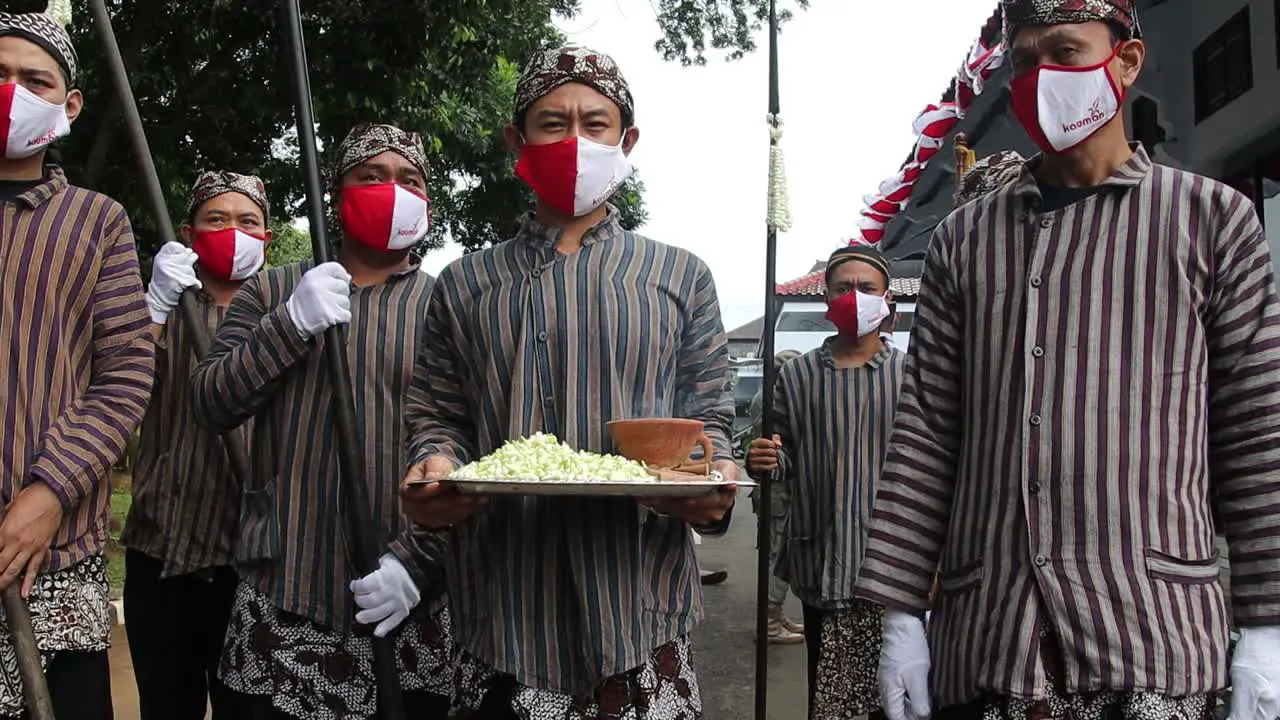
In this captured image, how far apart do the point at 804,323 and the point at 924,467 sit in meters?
15.1

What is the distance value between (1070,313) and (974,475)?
37 cm

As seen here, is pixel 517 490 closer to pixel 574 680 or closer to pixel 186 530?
pixel 574 680

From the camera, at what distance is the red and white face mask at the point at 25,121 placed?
250 cm

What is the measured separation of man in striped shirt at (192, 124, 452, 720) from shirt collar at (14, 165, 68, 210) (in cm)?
59

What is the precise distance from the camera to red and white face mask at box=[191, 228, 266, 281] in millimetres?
4059

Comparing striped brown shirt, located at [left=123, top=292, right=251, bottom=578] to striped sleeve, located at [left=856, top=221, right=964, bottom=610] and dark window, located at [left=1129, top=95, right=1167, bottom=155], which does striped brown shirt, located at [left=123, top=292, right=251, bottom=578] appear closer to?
striped sleeve, located at [left=856, top=221, right=964, bottom=610]

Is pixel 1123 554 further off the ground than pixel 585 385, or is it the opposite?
pixel 585 385

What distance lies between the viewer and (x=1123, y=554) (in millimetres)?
1934

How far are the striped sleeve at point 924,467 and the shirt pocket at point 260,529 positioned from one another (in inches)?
60.9

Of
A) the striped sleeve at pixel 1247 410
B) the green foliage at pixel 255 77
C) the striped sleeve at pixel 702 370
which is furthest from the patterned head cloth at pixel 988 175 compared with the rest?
the green foliage at pixel 255 77

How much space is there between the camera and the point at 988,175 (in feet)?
13.0

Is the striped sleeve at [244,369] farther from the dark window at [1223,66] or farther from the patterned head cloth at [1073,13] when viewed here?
the dark window at [1223,66]

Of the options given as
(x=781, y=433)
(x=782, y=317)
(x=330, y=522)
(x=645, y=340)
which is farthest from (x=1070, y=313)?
(x=782, y=317)

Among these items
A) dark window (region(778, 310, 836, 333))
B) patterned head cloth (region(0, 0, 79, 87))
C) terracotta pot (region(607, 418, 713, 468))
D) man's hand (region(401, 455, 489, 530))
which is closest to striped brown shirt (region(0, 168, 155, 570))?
patterned head cloth (region(0, 0, 79, 87))
